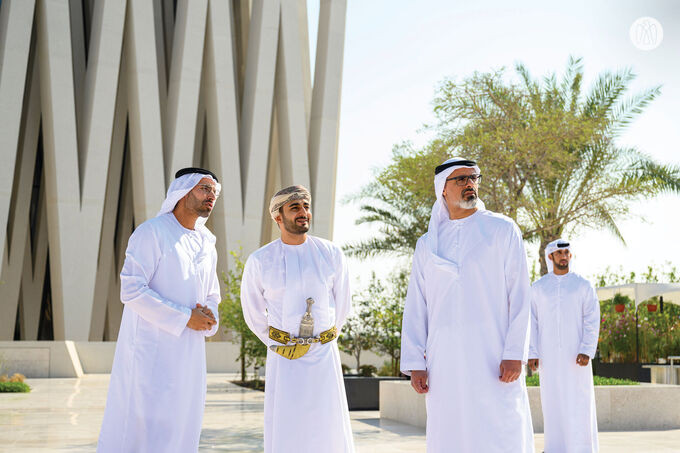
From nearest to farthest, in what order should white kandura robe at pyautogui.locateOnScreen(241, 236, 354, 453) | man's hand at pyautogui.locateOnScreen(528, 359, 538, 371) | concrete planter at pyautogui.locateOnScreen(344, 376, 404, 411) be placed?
white kandura robe at pyautogui.locateOnScreen(241, 236, 354, 453), man's hand at pyautogui.locateOnScreen(528, 359, 538, 371), concrete planter at pyautogui.locateOnScreen(344, 376, 404, 411)

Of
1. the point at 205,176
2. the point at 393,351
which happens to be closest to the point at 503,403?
the point at 205,176

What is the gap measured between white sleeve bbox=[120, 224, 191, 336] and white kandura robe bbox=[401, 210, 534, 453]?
1566 mm

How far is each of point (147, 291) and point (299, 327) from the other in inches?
43.1

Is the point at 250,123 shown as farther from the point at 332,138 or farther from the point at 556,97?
the point at 556,97

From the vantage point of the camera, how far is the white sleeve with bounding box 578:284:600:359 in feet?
28.8

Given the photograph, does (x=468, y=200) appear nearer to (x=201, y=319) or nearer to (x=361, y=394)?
(x=201, y=319)

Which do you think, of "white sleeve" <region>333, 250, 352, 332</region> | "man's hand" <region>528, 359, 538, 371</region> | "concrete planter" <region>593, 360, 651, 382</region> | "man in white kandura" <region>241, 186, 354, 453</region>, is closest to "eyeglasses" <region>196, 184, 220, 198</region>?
"man in white kandura" <region>241, 186, 354, 453</region>

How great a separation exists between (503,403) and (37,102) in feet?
91.7

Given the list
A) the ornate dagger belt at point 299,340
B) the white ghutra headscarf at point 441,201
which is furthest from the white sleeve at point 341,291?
the white ghutra headscarf at point 441,201

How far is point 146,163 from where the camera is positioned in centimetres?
2644

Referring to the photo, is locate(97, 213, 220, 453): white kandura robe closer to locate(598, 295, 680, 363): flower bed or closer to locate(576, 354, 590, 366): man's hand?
locate(576, 354, 590, 366): man's hand

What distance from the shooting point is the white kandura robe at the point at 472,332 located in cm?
523

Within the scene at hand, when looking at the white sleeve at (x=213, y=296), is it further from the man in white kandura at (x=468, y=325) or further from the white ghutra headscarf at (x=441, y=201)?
the white ghutra headscarf at (x=441, y=201)

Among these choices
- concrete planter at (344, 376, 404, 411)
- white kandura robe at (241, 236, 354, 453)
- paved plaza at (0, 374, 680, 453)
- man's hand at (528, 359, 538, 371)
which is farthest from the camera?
concrete planter at (344, 376, 404, 411)
